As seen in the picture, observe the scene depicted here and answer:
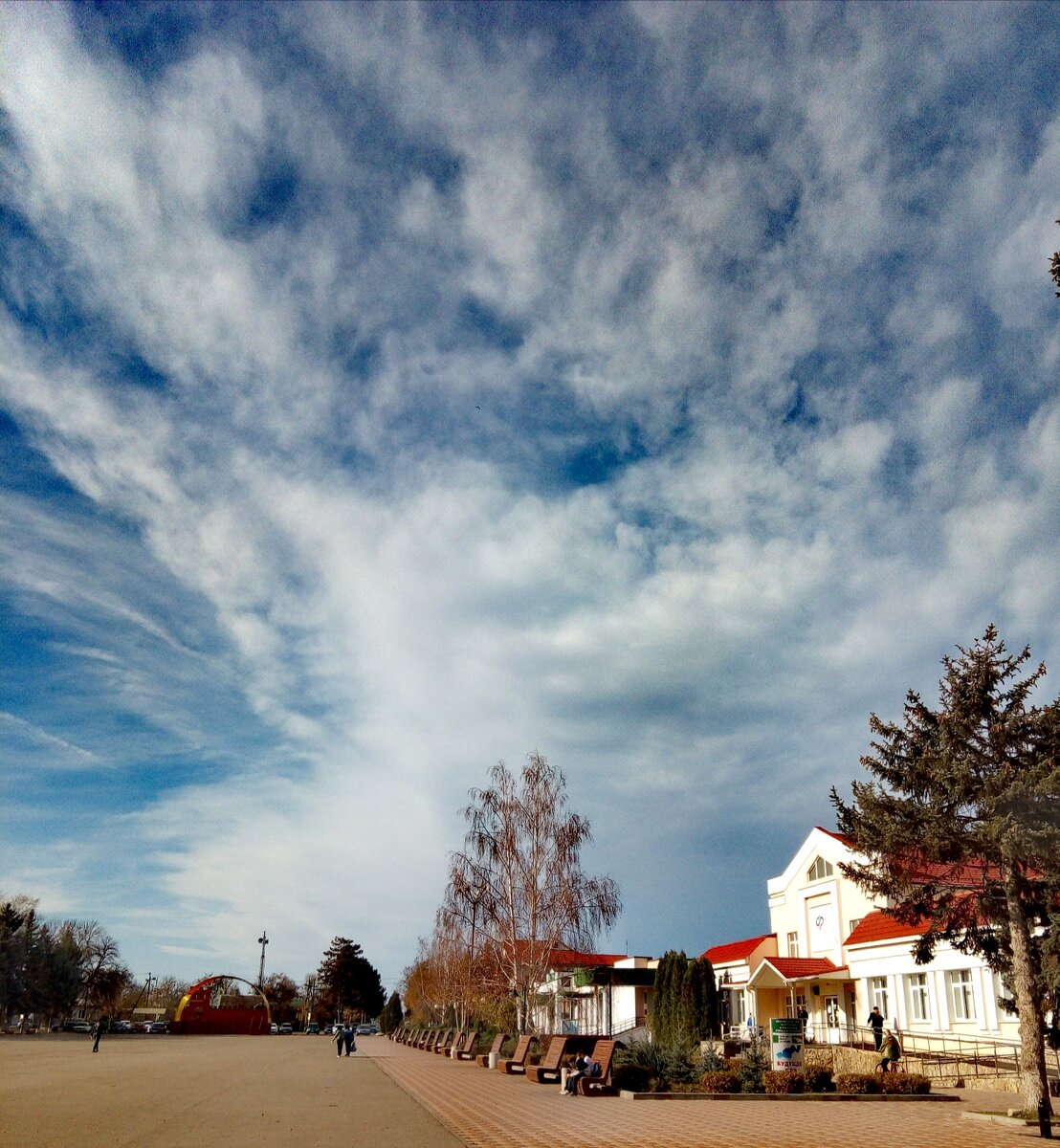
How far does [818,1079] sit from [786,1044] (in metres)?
1.09

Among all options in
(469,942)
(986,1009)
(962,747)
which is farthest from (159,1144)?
(469,942)

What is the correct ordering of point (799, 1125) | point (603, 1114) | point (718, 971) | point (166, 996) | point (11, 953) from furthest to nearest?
1. point (166, 996)
2. point (11, 953)
3. point (718, 971)
4. point (603, 1114)
5. point (799, 1125)

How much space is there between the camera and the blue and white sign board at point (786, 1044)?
21516 millimetres

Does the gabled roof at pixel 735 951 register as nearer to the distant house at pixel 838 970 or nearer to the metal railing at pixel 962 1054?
the distant house at pixel 838 970

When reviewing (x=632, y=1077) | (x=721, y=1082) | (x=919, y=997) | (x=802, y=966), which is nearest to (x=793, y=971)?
(x=802, y=966)

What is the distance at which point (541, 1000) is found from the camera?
3838 cm

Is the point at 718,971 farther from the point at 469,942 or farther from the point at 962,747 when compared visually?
the point at 962,747

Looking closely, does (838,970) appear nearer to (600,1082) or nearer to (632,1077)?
(632,1077)

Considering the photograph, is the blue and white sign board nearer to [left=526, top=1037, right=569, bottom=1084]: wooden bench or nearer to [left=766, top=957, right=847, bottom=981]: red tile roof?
[left=526, top=1037, right=569, bottom=1084]: wooden bench

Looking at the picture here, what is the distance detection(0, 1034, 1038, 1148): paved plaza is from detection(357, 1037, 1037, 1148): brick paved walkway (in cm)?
3

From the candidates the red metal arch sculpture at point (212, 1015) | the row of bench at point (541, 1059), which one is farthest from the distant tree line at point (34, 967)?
the row of bench at point (541, 1059)

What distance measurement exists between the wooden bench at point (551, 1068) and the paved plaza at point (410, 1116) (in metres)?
0.50

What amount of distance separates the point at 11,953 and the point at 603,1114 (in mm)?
53321

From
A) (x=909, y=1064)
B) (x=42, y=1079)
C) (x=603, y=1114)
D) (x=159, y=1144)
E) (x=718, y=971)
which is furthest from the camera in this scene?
(x=718, y=971)
